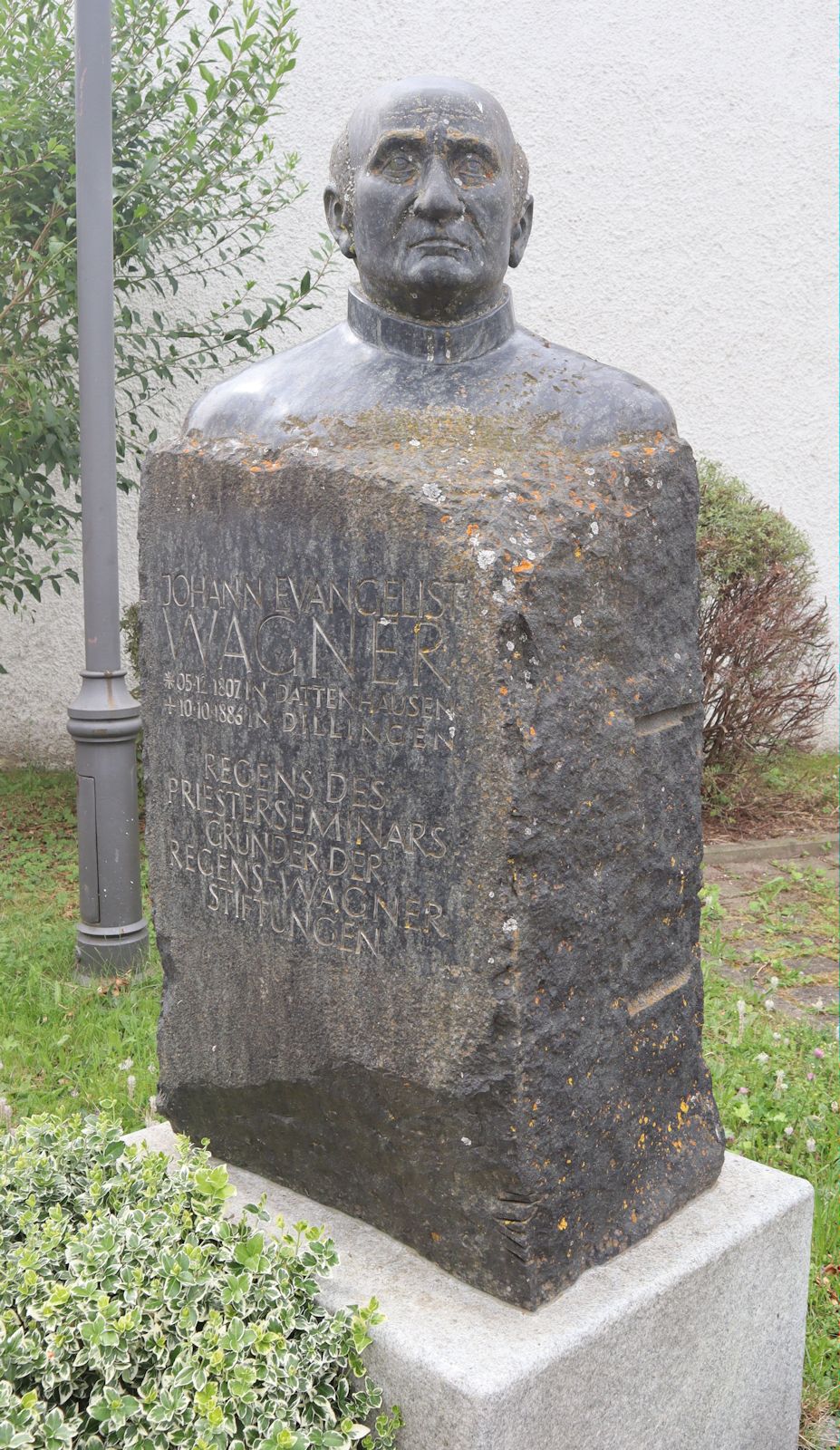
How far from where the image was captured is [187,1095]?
2393 mm

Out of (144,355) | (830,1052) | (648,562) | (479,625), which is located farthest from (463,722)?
(144,355)

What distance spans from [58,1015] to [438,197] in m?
2.72

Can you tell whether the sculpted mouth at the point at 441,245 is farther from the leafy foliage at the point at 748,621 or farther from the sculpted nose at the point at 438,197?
the leafy foliage at the point at 748,621

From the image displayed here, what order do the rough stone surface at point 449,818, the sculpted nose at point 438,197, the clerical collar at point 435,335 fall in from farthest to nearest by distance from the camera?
the clerical collar at point 435,335 < the sculpted nose at point 438,197 < the rough stone surface at point 449,818

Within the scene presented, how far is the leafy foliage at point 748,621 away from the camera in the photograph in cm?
643

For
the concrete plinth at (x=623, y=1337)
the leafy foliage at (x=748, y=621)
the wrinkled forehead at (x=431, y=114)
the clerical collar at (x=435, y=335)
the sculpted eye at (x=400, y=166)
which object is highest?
the wrinkled forehead at (x=431, y=114)

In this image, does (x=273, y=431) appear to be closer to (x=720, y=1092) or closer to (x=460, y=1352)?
(x=460, y=1352)

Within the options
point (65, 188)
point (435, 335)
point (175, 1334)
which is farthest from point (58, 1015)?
point (65, 188)

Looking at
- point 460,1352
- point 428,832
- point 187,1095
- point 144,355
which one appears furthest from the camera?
point 144,355

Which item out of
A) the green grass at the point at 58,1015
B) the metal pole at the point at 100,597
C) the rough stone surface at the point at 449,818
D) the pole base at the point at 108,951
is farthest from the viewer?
the pole base at the point at 108,951

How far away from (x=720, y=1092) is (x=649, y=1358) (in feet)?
4.71

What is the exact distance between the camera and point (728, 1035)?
381 cm

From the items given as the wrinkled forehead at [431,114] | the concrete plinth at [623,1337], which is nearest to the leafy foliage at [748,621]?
the concrete plinth at [623,1337]

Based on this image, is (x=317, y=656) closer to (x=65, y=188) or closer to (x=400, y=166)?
(x=400, y=166)
